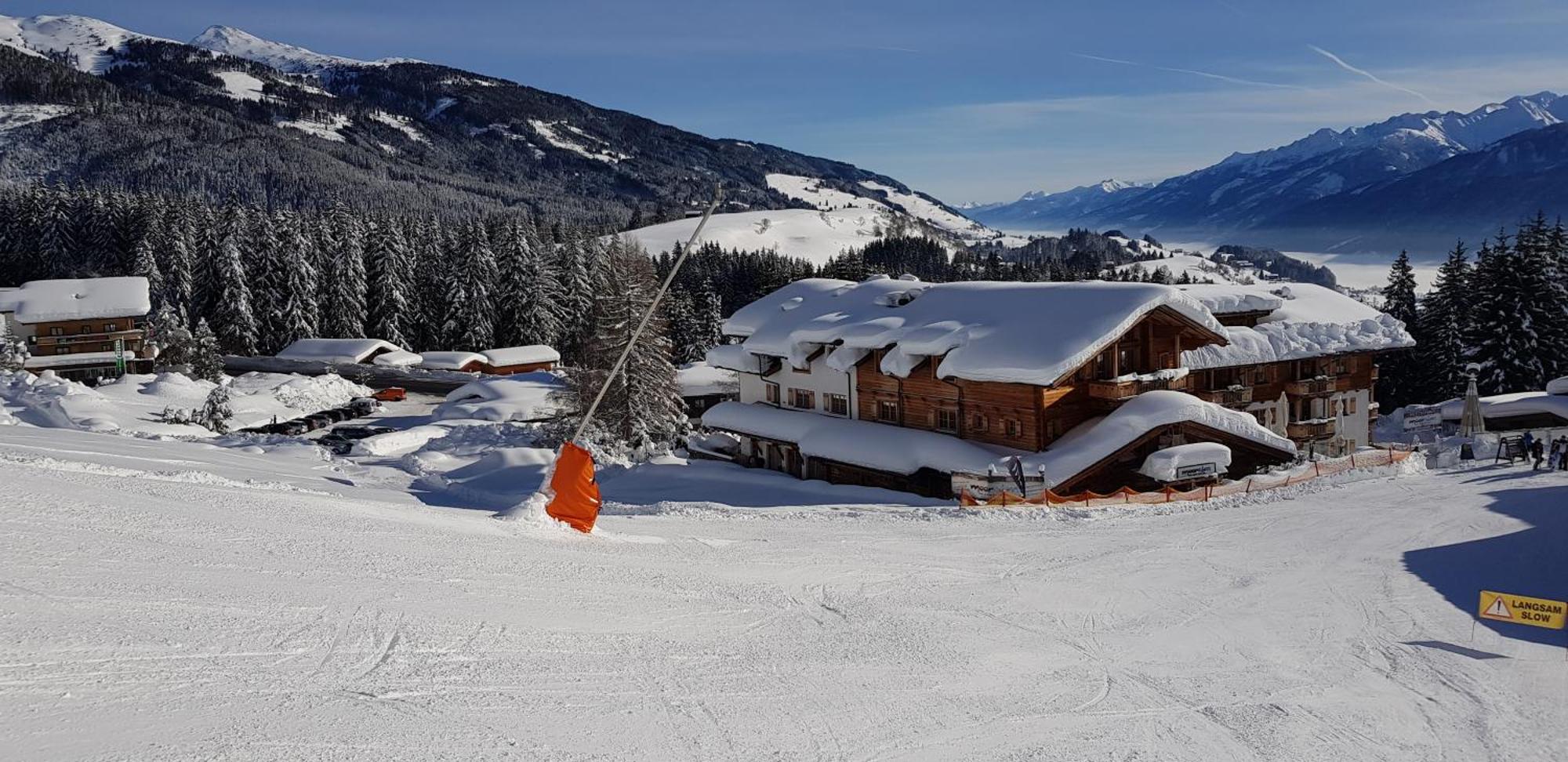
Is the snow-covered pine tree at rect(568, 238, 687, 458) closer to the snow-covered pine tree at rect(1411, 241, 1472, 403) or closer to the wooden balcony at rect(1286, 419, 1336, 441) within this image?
the wooden balcony at rect(1286, 419, 1336, 441)

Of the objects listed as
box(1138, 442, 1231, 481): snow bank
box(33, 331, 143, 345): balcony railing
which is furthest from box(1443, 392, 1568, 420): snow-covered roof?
box(33, 331, 143, 345): balcony railing

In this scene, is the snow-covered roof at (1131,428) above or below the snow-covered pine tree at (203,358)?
below

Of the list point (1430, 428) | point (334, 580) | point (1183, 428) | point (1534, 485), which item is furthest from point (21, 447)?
point (1430, 428)

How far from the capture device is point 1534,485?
26.9 metres

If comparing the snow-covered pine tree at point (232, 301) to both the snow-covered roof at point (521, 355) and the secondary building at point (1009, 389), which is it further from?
the secondary building at point (1009, 389)

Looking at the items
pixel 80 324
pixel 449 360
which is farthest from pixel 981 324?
pixel 80 324

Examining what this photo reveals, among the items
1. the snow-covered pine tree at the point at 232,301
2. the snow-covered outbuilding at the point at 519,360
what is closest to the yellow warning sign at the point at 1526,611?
the snow-covered outbuilding at the point at 519,360

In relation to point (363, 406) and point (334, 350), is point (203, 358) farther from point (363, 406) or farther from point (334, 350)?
point (363, 406)

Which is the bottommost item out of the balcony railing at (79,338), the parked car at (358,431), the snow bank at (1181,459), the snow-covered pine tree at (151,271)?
the parked car at (358,431)

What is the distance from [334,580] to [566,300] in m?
83.3

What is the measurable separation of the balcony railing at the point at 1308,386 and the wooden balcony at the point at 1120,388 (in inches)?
393

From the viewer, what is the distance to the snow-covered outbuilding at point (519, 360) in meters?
80.9

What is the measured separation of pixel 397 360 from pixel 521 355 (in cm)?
958

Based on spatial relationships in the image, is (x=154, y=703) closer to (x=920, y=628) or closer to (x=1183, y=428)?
(x=920, y=628)
